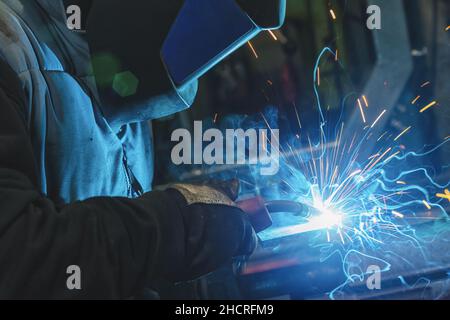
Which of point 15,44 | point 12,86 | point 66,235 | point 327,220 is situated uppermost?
point 15,44

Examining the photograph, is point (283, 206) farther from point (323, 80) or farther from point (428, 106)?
point (428, 106)

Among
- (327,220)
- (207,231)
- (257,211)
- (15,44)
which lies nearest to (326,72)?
(327,220)

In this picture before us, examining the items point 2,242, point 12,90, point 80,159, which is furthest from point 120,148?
point 2,242

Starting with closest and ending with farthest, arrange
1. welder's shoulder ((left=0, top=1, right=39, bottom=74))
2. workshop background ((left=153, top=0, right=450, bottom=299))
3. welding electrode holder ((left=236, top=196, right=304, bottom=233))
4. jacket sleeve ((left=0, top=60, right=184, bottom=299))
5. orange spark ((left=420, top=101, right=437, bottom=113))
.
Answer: jacket sleeve ((left=0, top=60, right=184, bottom=299)), welder's shoulder ((left=0, top=1, right=39, bottom=74)), welding electrode holder ((left=236, top=196, right=304, bottom=233)), workshop background ((left=153, top=0, right=450, bottom=299)), orange spark ((left=420, top=101, right=437, bottom=113))

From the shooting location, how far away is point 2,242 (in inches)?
29.5

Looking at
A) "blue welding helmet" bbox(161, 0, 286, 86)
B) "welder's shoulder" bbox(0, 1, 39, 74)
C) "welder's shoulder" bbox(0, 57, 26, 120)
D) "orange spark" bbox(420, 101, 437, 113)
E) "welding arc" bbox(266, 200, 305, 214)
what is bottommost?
"welding arc" bbox(266, 200, 305, 214)

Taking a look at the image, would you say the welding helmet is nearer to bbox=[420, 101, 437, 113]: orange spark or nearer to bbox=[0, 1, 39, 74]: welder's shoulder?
bbox=[0, 1, 39, 74]: welder's shoulder

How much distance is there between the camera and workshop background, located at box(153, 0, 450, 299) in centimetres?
125

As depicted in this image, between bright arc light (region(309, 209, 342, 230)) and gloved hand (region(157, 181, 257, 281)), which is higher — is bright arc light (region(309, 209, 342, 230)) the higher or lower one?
the higher one

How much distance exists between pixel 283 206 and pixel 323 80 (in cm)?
45

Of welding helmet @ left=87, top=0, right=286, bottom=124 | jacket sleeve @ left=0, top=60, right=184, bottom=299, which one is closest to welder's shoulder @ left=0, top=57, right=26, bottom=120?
jacket sleeve @ left=0, top=60, right=184, bottom=299

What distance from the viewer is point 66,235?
805mm

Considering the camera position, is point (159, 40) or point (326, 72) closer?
point (159, 40)
